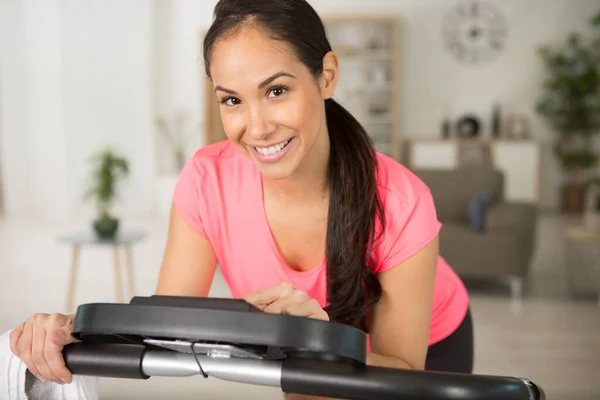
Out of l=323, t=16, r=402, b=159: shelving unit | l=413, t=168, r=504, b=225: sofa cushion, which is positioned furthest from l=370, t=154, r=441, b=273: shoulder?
l=323, t=16, r=402, b=159: shelving unit

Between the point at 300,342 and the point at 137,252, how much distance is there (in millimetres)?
4905

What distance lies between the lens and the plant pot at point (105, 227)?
3.67m

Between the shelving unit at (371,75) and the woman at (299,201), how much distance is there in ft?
20.0

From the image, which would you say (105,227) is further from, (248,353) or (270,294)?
(248,353)

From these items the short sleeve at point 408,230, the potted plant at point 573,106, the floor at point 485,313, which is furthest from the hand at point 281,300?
the potted plant at point 573,106

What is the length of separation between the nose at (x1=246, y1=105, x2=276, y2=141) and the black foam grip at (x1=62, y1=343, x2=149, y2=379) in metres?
0.38

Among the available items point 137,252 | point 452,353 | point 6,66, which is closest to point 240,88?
point 452,353

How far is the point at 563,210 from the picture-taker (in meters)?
7.39

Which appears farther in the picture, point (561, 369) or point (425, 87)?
point (425, 87)

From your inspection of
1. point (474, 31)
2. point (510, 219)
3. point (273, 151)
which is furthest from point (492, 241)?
point (474, 31)

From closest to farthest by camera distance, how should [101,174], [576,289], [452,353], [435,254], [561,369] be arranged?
[435,254], [452,353], [561,369], [101,174], [576,289]

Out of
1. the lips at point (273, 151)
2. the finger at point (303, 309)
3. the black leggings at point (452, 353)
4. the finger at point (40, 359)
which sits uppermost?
the lips at point (273, 151)

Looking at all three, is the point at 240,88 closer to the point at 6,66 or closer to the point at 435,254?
the point at 435,254

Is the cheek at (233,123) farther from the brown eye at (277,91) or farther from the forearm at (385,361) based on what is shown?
the forearm at (385,361)
